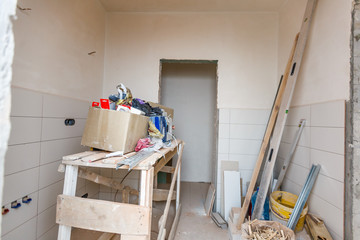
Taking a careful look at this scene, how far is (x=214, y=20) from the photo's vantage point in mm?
2266

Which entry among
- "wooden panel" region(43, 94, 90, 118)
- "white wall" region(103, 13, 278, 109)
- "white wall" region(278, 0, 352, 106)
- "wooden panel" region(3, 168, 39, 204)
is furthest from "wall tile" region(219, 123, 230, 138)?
"wooden panel" region(3, 168, 39, 204)

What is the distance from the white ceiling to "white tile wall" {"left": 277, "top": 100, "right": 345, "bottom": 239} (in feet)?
4.61

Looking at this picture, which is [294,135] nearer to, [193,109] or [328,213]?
[328,213]

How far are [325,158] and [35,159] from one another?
89.5 inches

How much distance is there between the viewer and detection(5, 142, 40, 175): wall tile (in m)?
1.09

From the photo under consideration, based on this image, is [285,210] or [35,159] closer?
[35,159]

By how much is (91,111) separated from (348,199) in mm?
1849

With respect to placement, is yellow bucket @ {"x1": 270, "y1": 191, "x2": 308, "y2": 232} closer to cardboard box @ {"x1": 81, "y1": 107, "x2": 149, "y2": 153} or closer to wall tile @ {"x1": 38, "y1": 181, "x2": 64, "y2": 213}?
cardboard box @ {"x1": 81, "y1": 107, "x2": 149, "y2": 153}

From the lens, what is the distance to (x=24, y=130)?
1.19 meters

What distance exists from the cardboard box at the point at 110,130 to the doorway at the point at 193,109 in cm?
231

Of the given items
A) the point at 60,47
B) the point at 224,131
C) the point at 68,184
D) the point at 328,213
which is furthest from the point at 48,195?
the point at 328,213

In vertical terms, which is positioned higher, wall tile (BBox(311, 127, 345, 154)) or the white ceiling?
the white ceiling

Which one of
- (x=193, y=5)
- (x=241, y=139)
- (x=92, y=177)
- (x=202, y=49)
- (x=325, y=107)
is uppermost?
(x=193, y=5)

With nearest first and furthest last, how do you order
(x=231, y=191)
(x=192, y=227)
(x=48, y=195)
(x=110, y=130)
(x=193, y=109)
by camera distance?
1. (x=110, y=130)
2. (x=48, y=195)
3. (x=192, y=227)
4. (x=231, y=191)
5. (x=193, y=109)
